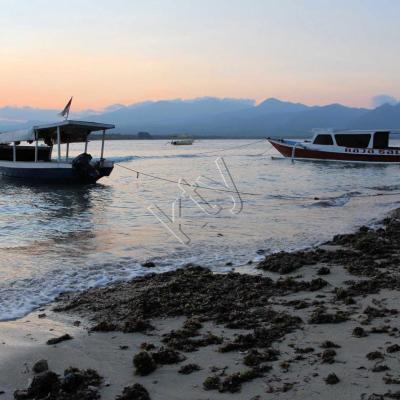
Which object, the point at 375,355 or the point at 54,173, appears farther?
the point at 54,173

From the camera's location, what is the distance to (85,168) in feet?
83.7

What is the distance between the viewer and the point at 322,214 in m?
15.6

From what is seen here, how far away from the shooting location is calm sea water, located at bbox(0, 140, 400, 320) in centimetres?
827

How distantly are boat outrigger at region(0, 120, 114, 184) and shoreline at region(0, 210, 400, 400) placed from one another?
738 inches

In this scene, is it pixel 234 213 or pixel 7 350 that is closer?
pixel 7 350

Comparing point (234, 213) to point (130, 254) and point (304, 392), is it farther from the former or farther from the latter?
point (304, 392)

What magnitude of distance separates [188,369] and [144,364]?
35cm

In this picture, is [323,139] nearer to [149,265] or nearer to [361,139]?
[361,139]

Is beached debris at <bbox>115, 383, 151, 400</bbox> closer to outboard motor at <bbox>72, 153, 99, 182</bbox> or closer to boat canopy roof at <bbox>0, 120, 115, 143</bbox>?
boat canopy roof at <bbox>0, 120, 115, 143</bbox>

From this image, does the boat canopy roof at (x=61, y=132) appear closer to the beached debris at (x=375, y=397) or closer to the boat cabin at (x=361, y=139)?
the boat cabin at (x=361, y=139)

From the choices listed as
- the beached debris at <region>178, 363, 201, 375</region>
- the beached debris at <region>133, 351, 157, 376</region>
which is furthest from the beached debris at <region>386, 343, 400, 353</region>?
the beached debris at <region>133, 351, 157, 376</region>

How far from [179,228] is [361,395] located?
9617mm

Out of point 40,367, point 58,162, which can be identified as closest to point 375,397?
point 40,367

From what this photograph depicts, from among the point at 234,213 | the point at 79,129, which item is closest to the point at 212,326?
the point at 234,213
